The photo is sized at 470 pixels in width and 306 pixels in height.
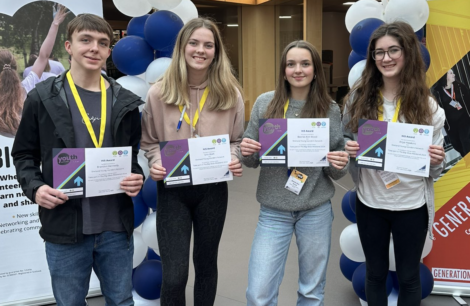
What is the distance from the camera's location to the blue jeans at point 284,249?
2.07 meters

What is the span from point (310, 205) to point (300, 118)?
39cm

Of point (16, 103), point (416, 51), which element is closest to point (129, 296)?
point (16, 103)

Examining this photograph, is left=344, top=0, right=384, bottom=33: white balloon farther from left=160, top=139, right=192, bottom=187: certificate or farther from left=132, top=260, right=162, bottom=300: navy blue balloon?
left=132, top=260, right=162, bottom=300: navy blue balloon

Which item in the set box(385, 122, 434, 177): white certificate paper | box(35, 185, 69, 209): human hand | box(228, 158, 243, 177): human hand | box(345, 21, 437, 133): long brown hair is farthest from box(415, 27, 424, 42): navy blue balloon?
box(35, 185, 69, 209): human hand

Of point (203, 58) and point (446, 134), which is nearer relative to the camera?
point (203, 58)

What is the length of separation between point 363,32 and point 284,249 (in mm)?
1325

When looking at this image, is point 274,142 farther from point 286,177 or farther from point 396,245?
point 396,245

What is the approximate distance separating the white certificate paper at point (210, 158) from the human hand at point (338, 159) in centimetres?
45

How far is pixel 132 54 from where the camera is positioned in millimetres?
2703

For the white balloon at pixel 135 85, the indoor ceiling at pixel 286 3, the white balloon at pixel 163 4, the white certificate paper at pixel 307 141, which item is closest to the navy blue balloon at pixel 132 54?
the white balloon at pixel 135 85

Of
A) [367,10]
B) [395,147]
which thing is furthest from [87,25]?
[367,10]

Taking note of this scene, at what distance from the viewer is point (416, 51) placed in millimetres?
2084

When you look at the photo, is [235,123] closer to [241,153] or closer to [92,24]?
[241,153]

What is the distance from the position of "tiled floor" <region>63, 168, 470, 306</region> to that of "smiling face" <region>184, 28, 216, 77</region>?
1.71m
